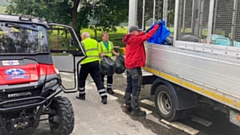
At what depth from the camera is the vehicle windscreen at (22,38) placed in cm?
377

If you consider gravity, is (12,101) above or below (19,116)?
above

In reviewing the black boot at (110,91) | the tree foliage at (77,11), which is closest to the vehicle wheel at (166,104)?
the black boot at (110,91)

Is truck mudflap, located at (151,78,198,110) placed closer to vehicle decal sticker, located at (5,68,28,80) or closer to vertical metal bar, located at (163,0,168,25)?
vertical metal bar, located at (163,0,168,25)

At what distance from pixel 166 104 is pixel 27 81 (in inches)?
111

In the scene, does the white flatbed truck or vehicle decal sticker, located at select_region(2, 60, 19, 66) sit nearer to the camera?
the white flatbed truck

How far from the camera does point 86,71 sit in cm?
632

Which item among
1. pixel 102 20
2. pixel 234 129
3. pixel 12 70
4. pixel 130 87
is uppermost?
pixel 102 20

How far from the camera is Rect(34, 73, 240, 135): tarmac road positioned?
4582mm

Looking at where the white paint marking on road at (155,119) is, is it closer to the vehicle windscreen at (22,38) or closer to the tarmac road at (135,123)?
the tarmac road at (135,123)

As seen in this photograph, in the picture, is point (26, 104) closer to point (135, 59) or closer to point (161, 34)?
point (135, 59)

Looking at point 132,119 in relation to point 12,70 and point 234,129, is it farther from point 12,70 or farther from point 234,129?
point 12,70

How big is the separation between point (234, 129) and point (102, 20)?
53.4 ft

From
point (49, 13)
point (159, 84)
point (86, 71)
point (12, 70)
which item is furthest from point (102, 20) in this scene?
point (12, 70)

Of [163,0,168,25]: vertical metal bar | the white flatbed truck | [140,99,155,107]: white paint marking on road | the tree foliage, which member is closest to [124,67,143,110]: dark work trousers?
the white flatbed truck
